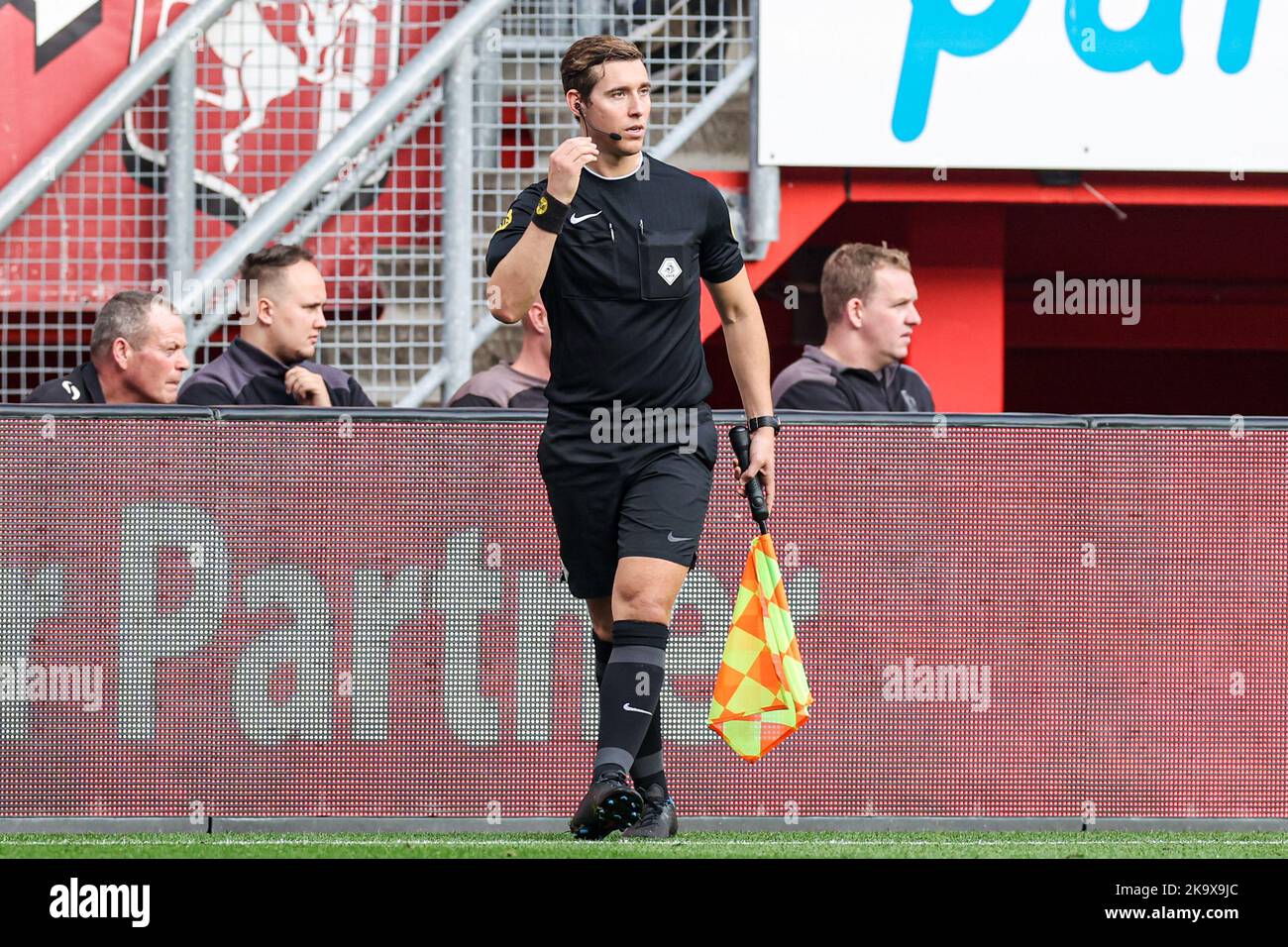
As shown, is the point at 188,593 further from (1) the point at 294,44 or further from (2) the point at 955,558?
(1) the point at 294,44

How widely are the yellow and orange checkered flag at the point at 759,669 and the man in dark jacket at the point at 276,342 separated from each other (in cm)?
195

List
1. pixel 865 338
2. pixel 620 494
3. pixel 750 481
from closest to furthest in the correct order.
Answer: pixel 620 494 → pixel 750 481 → pixel 865 338

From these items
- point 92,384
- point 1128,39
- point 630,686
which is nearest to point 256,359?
point 92,384

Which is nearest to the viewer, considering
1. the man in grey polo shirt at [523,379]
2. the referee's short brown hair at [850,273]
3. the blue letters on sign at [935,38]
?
the man in grey polo shirt at [523,379]

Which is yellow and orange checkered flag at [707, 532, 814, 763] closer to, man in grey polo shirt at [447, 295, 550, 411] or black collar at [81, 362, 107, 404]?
man in grey polo shirt at [447, 295, 550, 411]

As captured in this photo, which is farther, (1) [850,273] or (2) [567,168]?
(1) [850,273]

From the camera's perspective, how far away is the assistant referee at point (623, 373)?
5031mm

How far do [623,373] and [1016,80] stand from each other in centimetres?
514

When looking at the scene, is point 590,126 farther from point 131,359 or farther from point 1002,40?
point 1002,40

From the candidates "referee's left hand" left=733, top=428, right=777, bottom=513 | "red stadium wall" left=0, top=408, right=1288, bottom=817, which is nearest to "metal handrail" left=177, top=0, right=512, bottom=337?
"red stadium wall" left=0, top=408, right=1288, bottom=817

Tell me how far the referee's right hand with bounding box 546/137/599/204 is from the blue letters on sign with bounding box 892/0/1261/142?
4.96m

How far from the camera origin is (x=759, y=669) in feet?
17.2

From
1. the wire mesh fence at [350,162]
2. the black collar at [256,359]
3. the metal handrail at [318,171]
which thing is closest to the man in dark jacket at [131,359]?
the black collar at [256,359]

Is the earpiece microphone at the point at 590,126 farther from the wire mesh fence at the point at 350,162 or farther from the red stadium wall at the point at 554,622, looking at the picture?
the wire mesh fence at the point at 350,162
